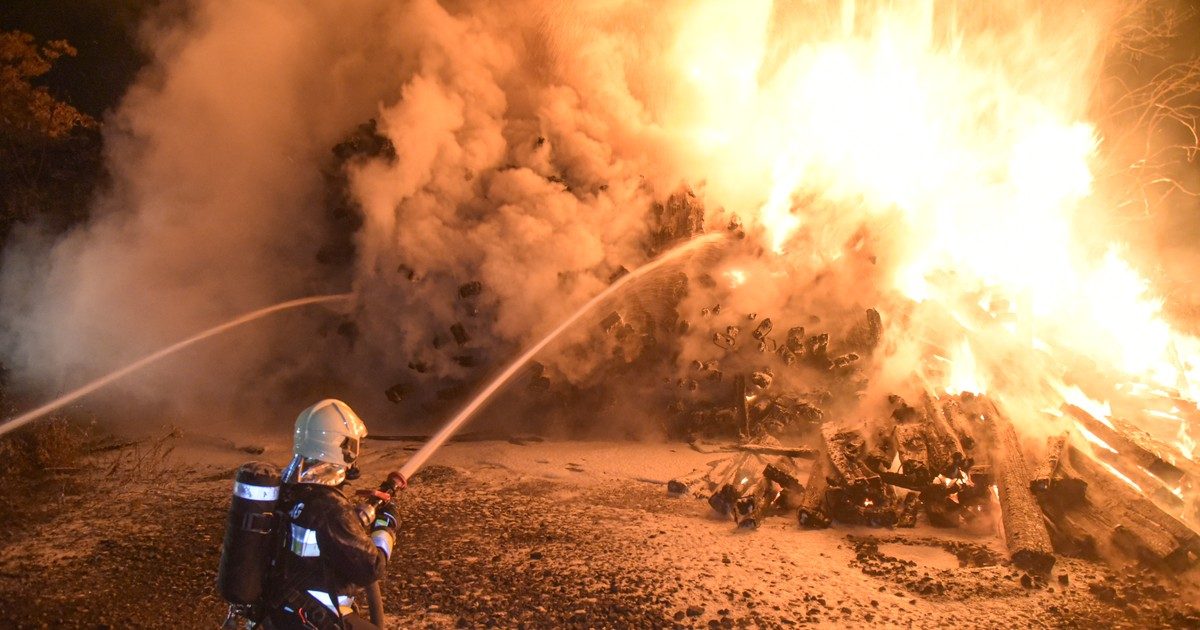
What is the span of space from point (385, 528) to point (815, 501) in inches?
221

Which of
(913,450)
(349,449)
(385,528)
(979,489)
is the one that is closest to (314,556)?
(385,528)

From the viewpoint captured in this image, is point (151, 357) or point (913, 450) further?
point (151, 357)

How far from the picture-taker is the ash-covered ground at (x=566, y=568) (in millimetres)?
5336

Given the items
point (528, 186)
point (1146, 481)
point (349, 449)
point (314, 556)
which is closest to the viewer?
point (314, 556)

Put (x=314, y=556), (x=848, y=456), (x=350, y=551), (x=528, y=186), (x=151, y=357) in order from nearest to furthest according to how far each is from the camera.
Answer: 1. (x=350, y=551)
2. (x=314, y=556)
3. (x=848, y=456)
4. (x=528, y=186)
5. (x=151, y=357)

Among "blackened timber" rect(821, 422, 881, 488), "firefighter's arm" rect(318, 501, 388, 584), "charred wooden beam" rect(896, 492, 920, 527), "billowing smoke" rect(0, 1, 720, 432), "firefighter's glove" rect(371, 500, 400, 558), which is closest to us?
"firefighter's arm" rect(318, 501, 388, 584)

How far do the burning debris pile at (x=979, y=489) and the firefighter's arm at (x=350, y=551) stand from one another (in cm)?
496

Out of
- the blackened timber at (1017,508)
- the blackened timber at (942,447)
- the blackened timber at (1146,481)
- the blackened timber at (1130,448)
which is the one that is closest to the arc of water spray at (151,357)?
the blackened timber at (942,447)

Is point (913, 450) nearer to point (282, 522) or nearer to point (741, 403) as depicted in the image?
point (741, 403)

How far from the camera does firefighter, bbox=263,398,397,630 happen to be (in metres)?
3.28

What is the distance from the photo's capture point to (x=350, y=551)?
3.25 meters

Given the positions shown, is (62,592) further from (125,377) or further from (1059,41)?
(1059,41)

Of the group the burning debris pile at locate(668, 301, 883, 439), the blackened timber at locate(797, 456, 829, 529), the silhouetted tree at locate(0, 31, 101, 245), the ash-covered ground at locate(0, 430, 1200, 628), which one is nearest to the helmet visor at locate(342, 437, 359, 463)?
the ash-covered ground at locate(0, 430, 1200, 628)

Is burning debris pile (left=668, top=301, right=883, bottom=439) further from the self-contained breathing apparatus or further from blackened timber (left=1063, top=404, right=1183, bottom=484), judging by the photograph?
the self-contained breathing apparatus
